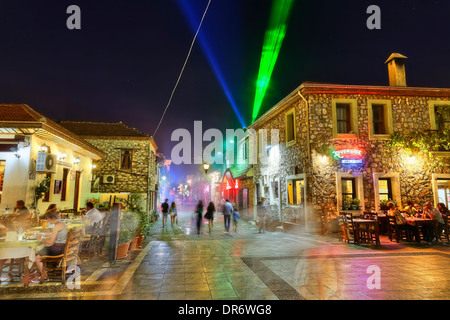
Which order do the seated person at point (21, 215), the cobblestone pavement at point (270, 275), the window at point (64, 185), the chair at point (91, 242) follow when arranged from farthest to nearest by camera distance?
the window at point (64, 185), the seated person at point (21, 215), the chair at point (91, 242), the cobblestone pavement at point (270, 275)

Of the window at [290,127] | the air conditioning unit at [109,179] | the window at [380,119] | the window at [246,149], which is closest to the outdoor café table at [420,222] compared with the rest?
the window at [380,119]

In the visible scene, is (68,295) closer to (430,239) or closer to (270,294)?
(270,294)

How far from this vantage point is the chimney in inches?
549

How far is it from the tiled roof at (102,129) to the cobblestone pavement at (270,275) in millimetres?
14920

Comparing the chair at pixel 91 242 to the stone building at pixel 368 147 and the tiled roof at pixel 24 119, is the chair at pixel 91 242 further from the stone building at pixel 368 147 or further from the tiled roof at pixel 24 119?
the stone building at pixel 368 147

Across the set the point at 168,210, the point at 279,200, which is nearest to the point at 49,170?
the point at 168,210

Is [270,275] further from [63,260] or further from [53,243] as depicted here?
[53,243]

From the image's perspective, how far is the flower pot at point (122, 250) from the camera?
749 centimetres

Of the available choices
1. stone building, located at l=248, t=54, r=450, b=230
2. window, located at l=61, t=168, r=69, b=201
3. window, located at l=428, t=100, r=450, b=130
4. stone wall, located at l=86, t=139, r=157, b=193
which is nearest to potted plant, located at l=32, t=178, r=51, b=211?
window, located at l=61, t=168, r=69, b=201

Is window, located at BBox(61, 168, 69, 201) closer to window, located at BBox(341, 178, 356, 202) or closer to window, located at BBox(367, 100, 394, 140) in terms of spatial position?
window, located at BBox(341, 178, 356, 202)

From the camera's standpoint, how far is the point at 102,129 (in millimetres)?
22672

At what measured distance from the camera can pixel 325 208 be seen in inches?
490

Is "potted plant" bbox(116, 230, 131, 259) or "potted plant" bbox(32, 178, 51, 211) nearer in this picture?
"potted plant" bbox(116, 230, 131, 259)

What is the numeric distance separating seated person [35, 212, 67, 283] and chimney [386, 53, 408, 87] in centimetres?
1587
